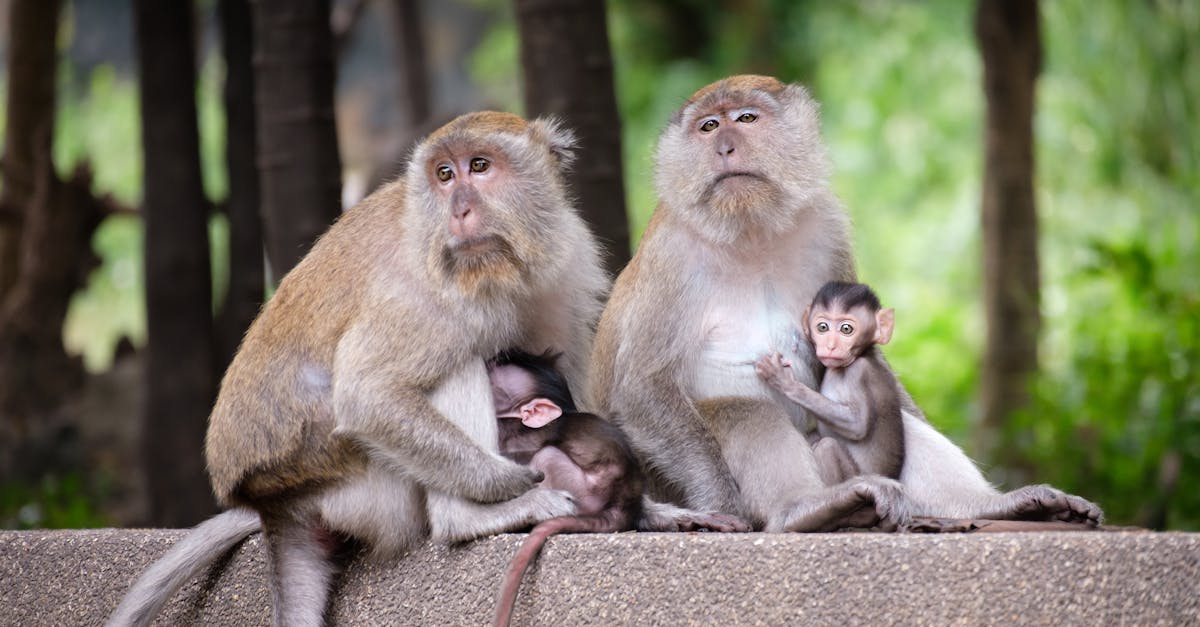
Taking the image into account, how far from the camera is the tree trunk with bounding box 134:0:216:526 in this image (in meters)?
6.25

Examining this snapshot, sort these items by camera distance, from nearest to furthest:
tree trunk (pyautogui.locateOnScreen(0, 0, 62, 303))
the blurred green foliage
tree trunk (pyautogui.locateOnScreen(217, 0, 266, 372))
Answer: the blurred green foliage → tree trunk (pyautogui.locateOnScreen(217, 0, 266, 372)) → tree trunk (pyautogui.locateOnScreen(0, 0, 62, 303))

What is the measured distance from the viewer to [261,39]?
5074mm

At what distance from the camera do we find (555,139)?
3.69 metres

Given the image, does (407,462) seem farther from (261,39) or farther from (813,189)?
(261,39)

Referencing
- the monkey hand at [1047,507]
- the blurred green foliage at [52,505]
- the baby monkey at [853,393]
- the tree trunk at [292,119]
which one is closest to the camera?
the monkey hand at [1047,507]

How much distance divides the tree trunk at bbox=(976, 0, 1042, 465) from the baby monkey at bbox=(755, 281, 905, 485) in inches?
183

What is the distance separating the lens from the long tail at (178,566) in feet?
10.7

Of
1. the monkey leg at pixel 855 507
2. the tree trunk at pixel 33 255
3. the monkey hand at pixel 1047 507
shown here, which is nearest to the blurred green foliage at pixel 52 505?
the tree trunk at pixel 33 255

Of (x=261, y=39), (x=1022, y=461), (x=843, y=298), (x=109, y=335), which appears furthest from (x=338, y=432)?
(x=109, y=335)

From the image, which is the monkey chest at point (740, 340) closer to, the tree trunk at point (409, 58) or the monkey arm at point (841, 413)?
the monkey arm at point (841, 413)

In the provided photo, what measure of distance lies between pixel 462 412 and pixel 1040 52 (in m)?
5.56

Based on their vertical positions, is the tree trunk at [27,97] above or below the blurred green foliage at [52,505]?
above

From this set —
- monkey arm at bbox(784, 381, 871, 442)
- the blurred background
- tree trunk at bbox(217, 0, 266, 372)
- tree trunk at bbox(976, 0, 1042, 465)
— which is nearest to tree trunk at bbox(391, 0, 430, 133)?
the blurred background

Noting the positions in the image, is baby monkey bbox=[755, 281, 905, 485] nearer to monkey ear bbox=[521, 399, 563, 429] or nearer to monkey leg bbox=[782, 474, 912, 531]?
monkey leg bbox=[782, 474, 912, 531]
